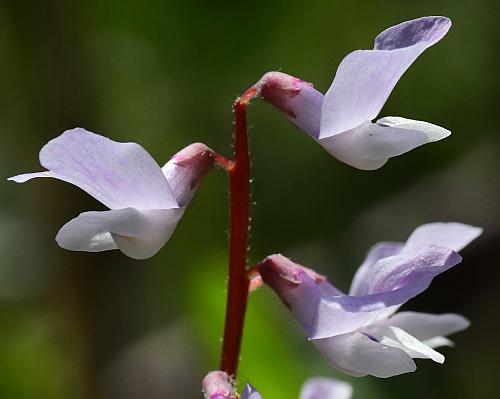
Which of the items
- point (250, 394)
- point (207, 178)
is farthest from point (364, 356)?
point (207, 178)

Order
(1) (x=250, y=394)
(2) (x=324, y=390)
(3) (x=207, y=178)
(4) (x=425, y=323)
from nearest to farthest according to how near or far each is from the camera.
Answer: (1) (x=250, y=394) → (4) (x=425, y=323) → (2) (x=324, y=390) → (3) (x=207, y=178)

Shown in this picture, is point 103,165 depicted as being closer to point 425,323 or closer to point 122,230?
point 122,230

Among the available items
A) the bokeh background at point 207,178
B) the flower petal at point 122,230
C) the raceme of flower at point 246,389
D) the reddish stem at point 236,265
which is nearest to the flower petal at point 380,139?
the reddish stem at point 236,265

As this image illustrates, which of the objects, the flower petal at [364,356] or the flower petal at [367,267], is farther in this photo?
the flower petal at [367,267]

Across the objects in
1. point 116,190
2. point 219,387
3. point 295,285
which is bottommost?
point 219,387

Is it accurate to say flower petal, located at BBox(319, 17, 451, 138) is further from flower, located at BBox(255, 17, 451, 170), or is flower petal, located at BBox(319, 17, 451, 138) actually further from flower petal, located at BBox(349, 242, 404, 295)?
flower petal, located at BBox(349, 242, 404, 295)

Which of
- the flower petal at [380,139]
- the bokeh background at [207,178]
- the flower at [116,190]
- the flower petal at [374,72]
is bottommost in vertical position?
the bokeh background at [207,178]

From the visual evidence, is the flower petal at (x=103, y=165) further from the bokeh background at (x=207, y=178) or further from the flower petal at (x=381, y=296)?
the bokeh background at (x=207, y=178)

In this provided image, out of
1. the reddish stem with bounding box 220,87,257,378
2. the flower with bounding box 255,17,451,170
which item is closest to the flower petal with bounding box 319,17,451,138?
the flower with bounding box 255,17,451,170
